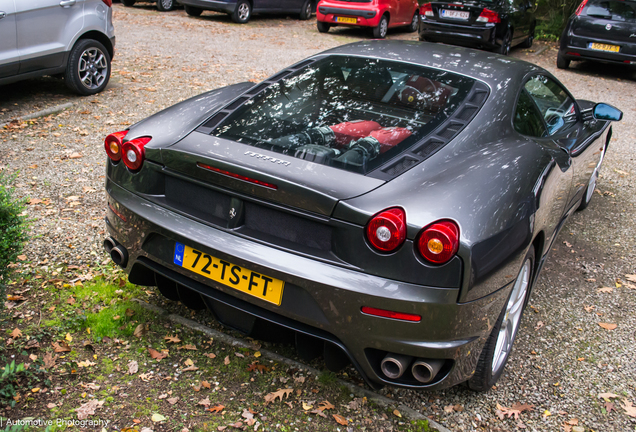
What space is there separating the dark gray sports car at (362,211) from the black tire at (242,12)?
11.8 metres

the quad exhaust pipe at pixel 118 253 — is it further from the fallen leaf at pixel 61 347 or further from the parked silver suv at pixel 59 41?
the parked silver suv at pixel 59 41

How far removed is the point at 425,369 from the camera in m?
2.25

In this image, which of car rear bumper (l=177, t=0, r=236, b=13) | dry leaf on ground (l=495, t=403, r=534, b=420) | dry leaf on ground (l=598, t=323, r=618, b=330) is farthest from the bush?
car rear bumper (l=177, t=0, r=236, b=13)

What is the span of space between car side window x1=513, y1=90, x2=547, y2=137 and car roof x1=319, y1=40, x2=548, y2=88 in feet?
0.53

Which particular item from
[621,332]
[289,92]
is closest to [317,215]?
[289,92]

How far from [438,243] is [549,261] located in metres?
2.51

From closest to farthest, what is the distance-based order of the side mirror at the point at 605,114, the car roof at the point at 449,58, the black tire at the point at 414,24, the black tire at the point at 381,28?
the car roof at the point at 449,58, the side mirror at the point at 605,114, the black tire at the point at 381,28, the black tire at the point at 414,24

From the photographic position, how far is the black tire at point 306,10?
52.9 feet

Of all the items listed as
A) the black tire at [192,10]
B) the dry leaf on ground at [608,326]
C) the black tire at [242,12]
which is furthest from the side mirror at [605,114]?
the black tire at [192,10]

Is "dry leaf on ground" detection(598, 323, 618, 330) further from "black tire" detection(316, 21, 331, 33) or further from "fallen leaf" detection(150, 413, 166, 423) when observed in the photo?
"black tire" detection(316, 21, 331, 33)

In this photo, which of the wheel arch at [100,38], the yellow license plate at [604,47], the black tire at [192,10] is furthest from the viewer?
the black tire at [192,10]

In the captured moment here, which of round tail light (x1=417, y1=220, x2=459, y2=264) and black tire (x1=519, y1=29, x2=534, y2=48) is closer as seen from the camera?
round tail light (x1=417, y1=220, x2=459, y2=264)

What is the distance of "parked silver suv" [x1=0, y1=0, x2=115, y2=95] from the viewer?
5.86 m

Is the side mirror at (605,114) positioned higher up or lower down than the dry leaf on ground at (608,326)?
higher up
